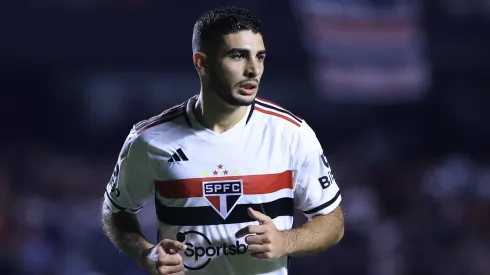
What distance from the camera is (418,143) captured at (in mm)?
16328

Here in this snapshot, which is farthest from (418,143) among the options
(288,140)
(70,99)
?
(288,140)

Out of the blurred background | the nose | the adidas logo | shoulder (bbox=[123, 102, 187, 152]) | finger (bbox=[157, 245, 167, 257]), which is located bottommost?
the blurred background

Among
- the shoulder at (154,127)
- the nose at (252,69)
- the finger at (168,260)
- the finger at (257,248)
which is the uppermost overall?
the nose at (252,69)

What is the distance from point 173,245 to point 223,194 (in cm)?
45

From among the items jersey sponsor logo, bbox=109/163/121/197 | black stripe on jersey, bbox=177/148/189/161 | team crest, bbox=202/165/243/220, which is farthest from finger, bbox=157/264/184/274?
jersey sponsor logo, bbox=109/163/121/197

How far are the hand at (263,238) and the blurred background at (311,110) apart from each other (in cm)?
712

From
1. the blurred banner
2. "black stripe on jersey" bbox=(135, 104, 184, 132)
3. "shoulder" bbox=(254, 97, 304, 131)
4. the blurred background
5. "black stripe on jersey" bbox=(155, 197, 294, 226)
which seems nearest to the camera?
"black stripe on jersey" bbox=(155, 197, 294, 226)

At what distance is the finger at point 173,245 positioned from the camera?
4195mm

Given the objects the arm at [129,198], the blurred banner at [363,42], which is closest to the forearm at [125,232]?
the arm at [129,198]

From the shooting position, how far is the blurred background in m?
11.6

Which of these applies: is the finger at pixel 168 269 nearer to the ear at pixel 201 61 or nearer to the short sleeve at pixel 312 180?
the short sleeve at pixel 312 180

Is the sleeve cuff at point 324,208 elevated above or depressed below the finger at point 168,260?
above

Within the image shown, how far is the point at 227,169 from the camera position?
459 centimetres

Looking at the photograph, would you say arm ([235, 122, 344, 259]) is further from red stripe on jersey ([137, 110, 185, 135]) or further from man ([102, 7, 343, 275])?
red stripe on jersey ([137, 110, 185, 135])
